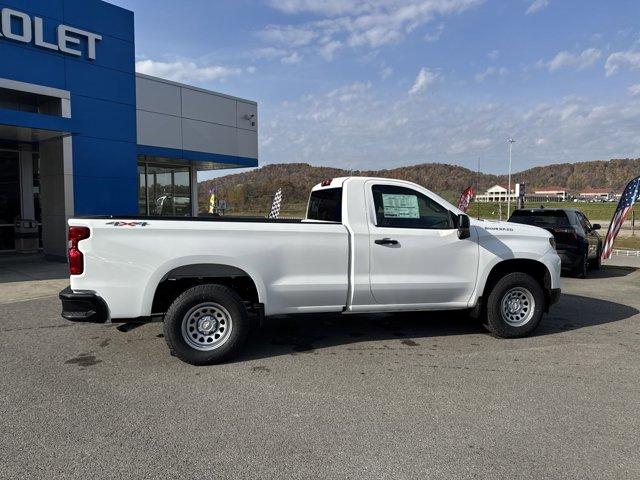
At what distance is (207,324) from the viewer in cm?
516

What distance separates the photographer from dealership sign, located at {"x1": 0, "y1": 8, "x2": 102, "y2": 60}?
11.6 m

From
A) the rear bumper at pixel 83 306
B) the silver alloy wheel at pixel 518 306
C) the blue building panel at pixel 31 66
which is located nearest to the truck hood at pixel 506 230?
the silver alloy wheel at pixel 518 306

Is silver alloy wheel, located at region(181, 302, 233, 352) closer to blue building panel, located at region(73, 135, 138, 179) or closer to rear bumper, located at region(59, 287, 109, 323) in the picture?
rear bumper, located at region(59, 287, 109, 323)

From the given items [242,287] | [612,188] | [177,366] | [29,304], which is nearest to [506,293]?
[242,287]

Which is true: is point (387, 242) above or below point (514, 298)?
above

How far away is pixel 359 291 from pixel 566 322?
3.52m

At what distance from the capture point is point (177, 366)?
16.7 feet

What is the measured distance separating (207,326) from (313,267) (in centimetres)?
126

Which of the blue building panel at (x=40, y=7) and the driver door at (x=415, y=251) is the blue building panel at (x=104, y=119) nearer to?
the blue building panel at (x=40, y=7)

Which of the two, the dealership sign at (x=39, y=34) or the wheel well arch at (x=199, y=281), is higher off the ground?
the dealership sign at (x=39, y=34)

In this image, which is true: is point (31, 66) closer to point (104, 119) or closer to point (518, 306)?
point (104, 119)

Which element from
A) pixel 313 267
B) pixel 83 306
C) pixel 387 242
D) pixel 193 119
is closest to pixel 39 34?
pixel 193 119

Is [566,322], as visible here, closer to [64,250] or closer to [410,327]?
[410,327]

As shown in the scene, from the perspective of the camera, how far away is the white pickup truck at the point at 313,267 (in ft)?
16.1
